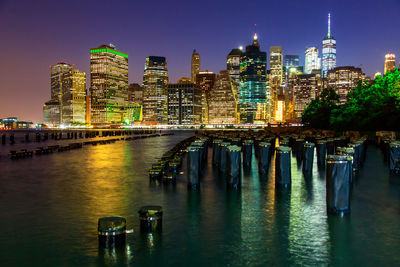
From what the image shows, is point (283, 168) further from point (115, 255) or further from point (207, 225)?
point (115, 255)

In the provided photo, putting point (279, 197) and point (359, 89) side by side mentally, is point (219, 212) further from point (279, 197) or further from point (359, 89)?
point (359, 89)

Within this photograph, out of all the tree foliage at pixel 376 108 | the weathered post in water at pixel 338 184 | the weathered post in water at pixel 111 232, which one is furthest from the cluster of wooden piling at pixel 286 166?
the tree foliage at pixel 376 108

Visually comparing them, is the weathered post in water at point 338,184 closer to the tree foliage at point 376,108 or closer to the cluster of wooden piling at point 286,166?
the cluster of wooden piling at point 286,166

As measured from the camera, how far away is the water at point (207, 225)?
6.37 m

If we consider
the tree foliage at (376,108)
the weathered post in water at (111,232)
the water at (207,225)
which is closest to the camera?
the water at (207,225)

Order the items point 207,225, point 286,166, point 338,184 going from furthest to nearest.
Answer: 1. point 286,166
2. point 338,184
3. point 207,225

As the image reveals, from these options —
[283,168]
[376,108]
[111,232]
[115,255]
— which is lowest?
[115,255]

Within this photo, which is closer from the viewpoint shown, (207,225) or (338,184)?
(207,225)

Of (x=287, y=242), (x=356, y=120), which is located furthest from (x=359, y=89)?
(x=287, y=242)

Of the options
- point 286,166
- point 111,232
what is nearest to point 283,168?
point 286,166

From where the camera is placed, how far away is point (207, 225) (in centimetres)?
834

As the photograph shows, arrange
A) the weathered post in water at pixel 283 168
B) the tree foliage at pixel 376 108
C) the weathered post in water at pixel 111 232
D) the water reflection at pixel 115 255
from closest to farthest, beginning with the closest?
the water reflection at pixel 115 255, the weathered post in water at pixel 111 232, the weathered post in water at pixel 283 168, the tree foliage at pixel 376 108

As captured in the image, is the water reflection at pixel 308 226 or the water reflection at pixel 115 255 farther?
the water reflection at pixel 308 226

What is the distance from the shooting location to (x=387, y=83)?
157 ft
